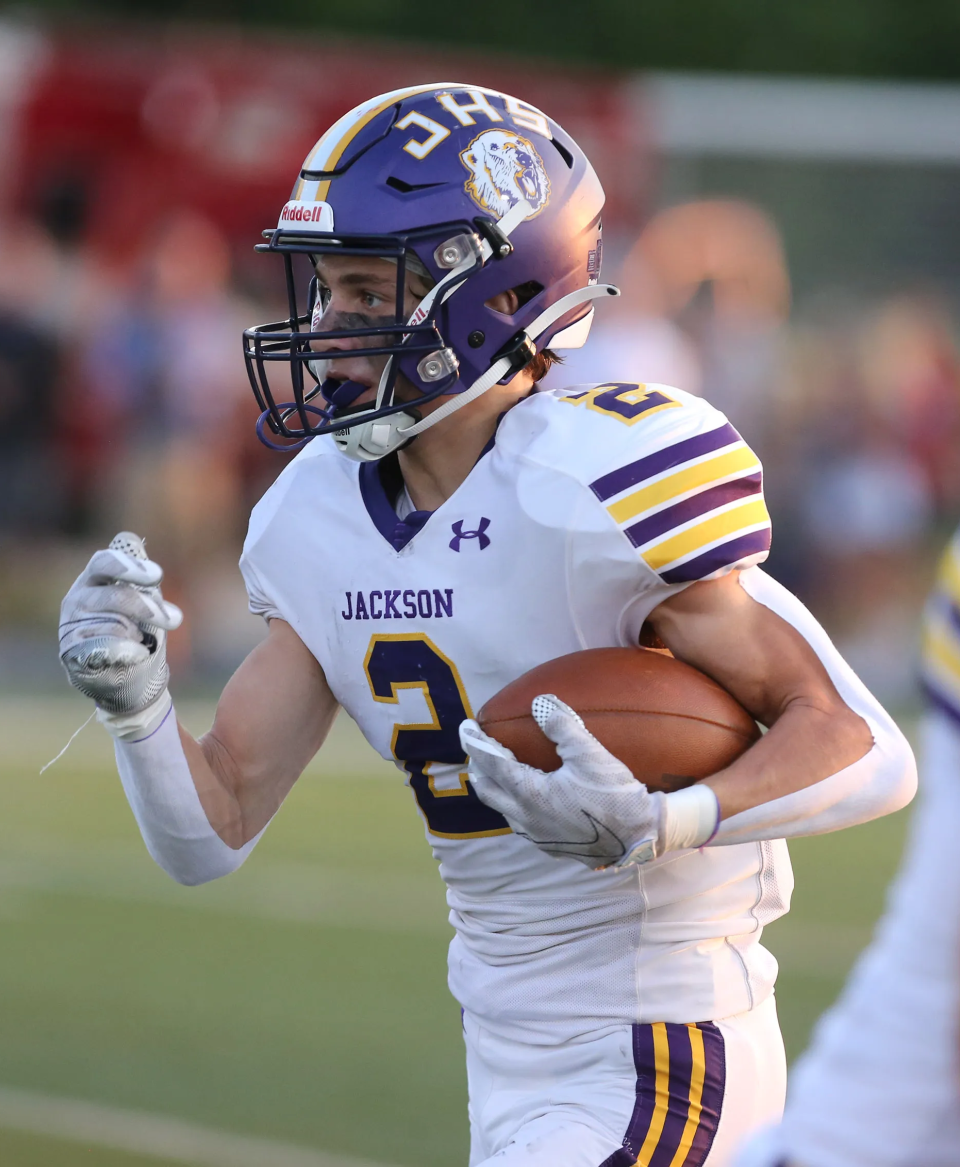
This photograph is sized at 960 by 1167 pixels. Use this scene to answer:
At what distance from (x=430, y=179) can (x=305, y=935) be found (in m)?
3.71

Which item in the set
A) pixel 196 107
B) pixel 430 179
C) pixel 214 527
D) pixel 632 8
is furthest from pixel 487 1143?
pixel 632 8

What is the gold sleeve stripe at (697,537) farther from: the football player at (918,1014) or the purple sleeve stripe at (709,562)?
the football player at (918,1014)

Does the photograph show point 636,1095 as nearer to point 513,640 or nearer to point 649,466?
point 513,640

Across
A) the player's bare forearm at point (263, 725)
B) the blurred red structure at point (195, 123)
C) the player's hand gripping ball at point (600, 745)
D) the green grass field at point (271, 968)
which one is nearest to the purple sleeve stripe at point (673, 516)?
the player's hand gripping ball at point (600, 745)

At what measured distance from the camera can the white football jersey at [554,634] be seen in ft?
8.23

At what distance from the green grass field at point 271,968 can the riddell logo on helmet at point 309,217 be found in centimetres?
232

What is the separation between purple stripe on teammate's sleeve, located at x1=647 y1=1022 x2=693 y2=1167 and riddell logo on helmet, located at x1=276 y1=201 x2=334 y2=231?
4.02 ft

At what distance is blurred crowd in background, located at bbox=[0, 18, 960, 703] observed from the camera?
10352 mm

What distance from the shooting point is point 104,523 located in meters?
10.7

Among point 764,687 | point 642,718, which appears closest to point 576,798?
point 642,718

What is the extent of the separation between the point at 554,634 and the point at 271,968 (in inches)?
132

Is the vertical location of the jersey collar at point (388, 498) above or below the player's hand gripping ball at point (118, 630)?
above

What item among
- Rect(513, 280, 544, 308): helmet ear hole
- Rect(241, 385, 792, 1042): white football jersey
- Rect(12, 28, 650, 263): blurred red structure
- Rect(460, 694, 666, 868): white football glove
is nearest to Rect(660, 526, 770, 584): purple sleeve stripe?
Rect(241, 385, 792, 1042): white football jersey

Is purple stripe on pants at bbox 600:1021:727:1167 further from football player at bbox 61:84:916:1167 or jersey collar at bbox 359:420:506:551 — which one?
jersey collar at bbox 359:420:506:551
